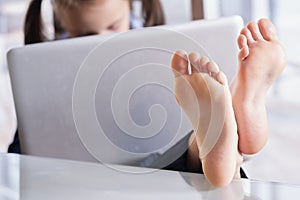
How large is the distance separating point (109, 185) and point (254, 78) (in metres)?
0.23

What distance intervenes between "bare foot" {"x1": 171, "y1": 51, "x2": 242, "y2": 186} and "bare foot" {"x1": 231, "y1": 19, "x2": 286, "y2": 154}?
3cm

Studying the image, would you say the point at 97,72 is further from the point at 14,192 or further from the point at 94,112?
the point at 14,192

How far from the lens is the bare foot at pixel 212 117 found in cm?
55

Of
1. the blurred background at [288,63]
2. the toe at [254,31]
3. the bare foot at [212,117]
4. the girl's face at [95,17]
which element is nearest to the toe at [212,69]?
the bare foot at [212,117]

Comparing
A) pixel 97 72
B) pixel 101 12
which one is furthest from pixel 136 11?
pixel 97 72

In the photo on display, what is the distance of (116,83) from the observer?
27.2 inches

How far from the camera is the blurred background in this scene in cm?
194

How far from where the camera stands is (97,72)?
690mm

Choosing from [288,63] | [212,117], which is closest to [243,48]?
[212,117]

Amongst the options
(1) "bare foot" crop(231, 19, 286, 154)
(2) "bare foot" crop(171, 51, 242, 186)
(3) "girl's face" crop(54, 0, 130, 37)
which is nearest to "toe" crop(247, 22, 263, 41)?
(1) "bare foot" crop(231, 19, 286, 154)

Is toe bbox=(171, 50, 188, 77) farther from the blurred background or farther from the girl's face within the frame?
the blurred background

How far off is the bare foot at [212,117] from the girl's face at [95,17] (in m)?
0.58

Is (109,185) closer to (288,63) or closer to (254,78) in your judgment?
(254,78)

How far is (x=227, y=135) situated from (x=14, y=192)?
0.91ft
